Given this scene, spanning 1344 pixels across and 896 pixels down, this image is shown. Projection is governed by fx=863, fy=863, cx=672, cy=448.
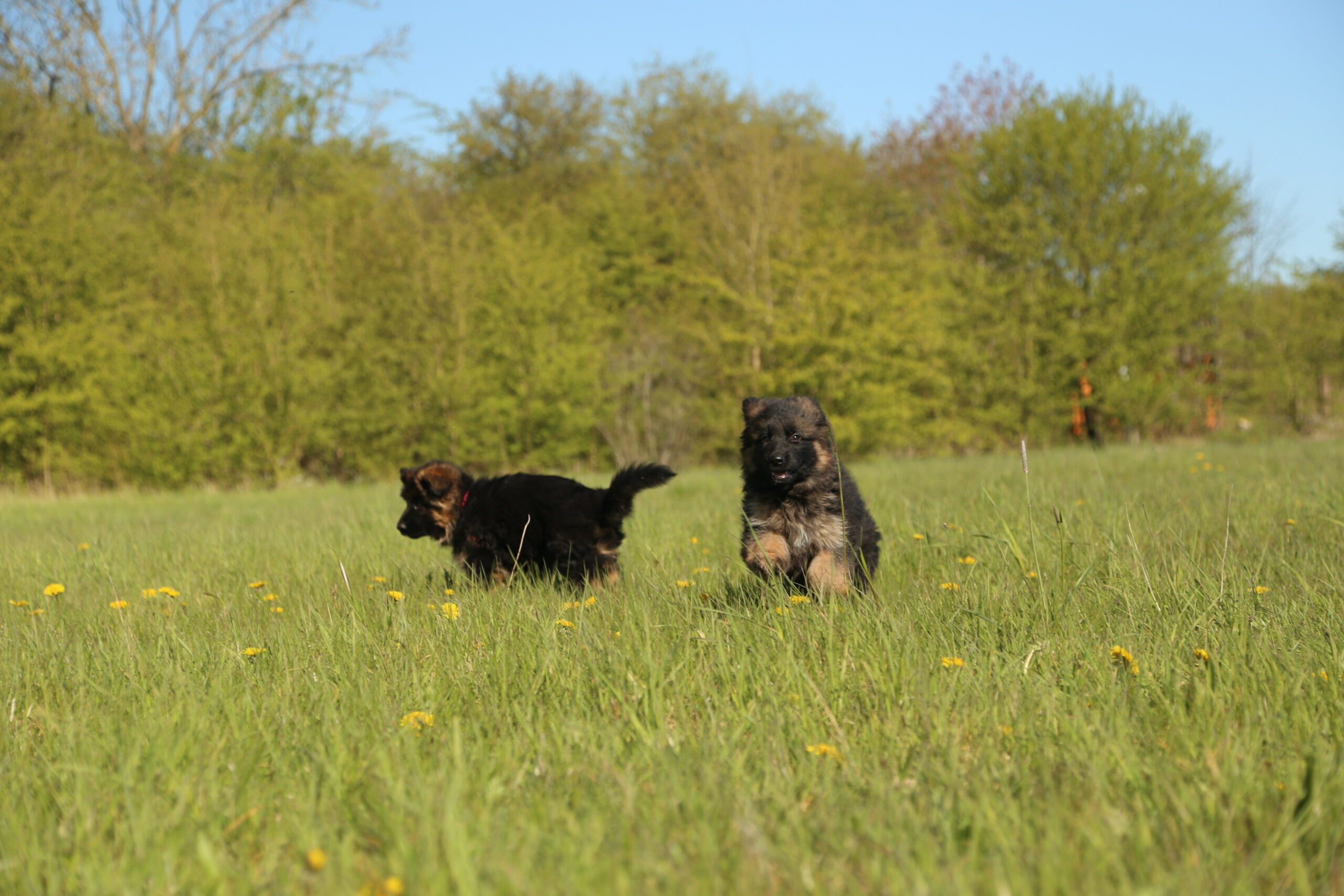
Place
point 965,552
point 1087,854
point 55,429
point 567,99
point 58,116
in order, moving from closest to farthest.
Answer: point 1087,854, point 965,552, point 55,429, point 58,116, point 567,99

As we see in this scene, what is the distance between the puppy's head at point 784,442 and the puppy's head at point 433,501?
7.69 feet

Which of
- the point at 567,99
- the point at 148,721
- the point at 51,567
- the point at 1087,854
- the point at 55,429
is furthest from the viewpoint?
the point at 567,99

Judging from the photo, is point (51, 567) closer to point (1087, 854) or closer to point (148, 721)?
point (148, 721)

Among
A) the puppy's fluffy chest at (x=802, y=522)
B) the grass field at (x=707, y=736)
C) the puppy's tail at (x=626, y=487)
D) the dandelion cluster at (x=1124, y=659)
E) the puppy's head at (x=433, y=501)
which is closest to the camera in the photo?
the grass field at (x=707, y=736)

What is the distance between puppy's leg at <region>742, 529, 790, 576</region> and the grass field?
0.56 ft

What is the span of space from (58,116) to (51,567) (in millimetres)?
19598

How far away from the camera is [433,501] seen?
19.4 ft

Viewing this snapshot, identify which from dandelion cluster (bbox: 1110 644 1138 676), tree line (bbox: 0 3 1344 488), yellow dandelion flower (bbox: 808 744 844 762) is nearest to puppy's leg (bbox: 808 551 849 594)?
dandelion cluster (bbox: 1110 644 1138 676)

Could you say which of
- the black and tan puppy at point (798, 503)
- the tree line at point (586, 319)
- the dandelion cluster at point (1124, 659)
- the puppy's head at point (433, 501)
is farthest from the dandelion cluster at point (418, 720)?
the tree line at point (586, 319)

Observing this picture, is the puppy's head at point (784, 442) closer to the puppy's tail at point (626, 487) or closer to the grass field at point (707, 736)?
the puppy's tail at point (626, 487)

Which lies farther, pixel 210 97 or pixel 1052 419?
pixel 210 97

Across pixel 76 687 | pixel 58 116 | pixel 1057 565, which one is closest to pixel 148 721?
pixel 76 687

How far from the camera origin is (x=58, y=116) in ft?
67.5

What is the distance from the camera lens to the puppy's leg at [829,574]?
4047 millimetres
